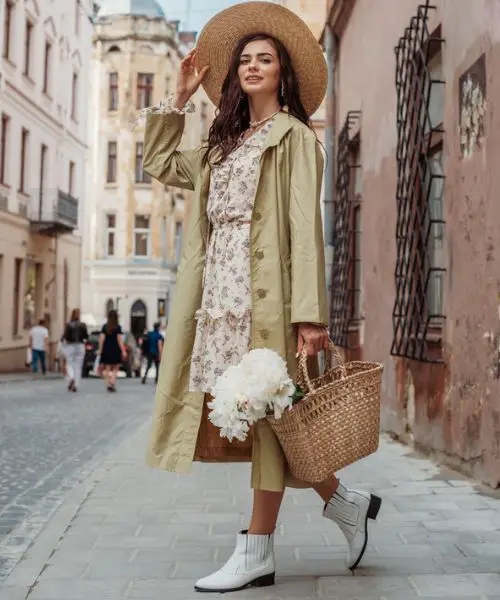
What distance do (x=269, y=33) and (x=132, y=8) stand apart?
156 feet

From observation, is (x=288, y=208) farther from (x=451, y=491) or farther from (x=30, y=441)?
(x=30, y=441)

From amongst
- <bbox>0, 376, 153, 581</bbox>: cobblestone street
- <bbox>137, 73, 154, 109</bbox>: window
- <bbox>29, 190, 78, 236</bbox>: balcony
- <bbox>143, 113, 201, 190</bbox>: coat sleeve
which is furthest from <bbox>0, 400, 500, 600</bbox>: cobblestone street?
<bbox>137, 73, 154, 109</bbox>: window

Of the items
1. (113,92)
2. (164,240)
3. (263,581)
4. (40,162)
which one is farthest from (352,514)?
(113,92)

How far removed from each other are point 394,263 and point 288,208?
5513 millimetres

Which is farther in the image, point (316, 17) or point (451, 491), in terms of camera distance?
point (316, 17)

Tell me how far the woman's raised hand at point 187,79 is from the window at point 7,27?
81.6 ft

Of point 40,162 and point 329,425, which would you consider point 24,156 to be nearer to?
point 40,162

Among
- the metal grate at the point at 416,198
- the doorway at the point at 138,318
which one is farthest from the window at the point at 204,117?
the metal grate at the point at 416,198

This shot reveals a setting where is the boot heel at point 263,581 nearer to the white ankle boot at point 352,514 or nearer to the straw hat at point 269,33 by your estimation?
Result: the white ankle boot at point 352,514

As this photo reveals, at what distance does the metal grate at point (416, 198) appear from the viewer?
306 inches

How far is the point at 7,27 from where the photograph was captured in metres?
28.2

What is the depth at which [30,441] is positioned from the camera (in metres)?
9.72

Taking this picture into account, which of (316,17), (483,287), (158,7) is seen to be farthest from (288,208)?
(158,7)

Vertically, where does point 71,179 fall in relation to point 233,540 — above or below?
above
